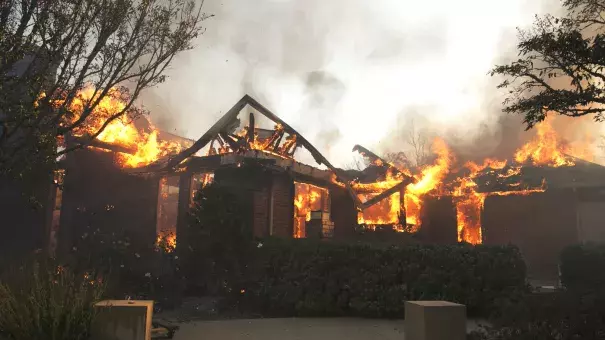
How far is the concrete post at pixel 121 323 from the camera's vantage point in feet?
17.5

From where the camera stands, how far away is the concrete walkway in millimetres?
7703

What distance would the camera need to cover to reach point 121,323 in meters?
5.37

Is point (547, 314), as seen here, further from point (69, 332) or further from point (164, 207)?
point (164, 207)

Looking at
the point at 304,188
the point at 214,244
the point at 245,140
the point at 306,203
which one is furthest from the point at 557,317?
the point at 304,188

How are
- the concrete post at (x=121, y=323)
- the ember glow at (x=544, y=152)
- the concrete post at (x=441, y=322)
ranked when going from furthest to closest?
the ember glow at (x=544, y=152), the concrete post at (x=441, y=322), the concrete post at (x=121, y=323)

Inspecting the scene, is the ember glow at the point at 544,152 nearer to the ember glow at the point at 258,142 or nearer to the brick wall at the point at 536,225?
the brick wall at the point at 536,225

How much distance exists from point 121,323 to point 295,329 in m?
3.82

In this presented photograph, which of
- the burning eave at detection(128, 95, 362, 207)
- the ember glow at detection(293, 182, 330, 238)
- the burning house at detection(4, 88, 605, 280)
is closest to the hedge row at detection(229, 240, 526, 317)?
the burning house at detection(4, 88, 605, 280)

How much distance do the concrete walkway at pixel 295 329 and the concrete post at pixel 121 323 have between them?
2.24m

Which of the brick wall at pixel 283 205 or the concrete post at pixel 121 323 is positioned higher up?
the brick wall at pixel 283 205

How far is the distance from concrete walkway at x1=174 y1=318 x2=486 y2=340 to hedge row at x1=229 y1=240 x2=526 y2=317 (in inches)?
16.3

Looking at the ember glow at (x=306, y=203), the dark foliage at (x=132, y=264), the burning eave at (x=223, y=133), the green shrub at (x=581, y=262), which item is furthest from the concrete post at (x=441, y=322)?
the ember glow at (x=306, y=203)

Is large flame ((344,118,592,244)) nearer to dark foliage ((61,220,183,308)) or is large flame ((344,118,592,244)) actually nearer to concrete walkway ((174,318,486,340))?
dark foliage ((61,220,183,308))

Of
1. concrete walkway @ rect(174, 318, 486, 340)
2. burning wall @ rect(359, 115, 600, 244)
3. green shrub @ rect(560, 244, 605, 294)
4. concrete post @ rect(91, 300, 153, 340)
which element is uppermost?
burning wall @ rect(359, 115, 600, 244)
